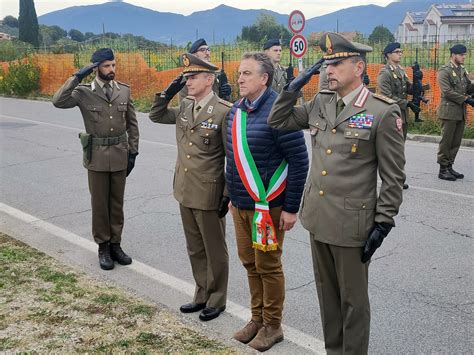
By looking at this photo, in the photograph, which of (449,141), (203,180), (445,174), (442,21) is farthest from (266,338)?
(442,21)

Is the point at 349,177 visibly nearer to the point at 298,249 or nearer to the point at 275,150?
the point at 275,150

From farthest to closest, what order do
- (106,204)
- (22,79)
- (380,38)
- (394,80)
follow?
(22,79), (380,38), (394,80), (106,204)

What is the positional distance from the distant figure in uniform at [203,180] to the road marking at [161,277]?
0.19m

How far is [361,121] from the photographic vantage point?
3.01m

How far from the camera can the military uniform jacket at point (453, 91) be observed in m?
8.32

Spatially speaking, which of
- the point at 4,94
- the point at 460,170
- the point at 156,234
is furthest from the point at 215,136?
the point at 4,94

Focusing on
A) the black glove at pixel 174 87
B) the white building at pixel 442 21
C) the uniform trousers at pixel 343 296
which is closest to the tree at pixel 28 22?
the white building at pixel 442 21

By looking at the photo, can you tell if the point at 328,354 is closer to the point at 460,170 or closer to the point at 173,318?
the point at 173,318

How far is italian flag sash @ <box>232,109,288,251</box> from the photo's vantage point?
11.7 feet

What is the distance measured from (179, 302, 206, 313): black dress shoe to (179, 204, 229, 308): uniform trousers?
0.03m

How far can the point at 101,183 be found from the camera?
528 centimetres

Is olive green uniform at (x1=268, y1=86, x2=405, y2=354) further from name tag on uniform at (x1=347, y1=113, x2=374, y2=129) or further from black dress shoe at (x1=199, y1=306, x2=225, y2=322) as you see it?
black dress shoe at (x1=199, y1=306, x2=225, y2=322)

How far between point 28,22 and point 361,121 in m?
48.5

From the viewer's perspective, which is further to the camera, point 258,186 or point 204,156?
point 204,156
